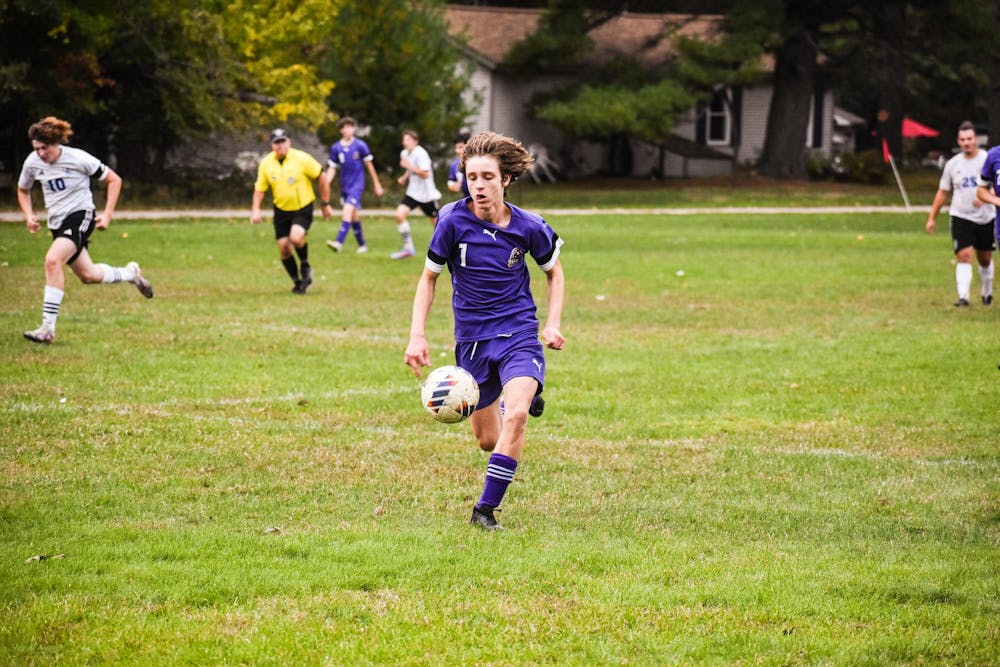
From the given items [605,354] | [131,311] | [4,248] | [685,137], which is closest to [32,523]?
[605,354]

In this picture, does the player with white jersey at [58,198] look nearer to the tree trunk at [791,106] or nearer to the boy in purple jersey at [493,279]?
the boy in purple jersey at [493,279]

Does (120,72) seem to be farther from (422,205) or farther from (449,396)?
(449,396)

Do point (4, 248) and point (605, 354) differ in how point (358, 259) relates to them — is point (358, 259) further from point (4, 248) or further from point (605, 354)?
point (605, 354)

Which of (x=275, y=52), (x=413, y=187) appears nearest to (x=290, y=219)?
(x=413, y=187)

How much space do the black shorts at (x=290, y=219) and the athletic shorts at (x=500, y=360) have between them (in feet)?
33.9

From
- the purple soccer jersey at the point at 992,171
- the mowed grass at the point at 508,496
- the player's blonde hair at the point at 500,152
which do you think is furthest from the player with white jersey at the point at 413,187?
the player's blonde hair at the point at 500,152

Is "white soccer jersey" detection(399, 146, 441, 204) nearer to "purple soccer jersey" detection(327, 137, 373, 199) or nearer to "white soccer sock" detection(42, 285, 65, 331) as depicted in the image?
"purple soccer jersey" detection(327, 137, 373, 199)

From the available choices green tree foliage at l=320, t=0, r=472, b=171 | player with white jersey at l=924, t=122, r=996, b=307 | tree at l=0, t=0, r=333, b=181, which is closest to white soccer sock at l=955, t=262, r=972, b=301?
player with white jersey at l=924, t=122, r=996, b=307

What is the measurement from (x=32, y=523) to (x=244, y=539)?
1.14 metres

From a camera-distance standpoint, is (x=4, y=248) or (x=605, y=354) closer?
(x=605, y=354)

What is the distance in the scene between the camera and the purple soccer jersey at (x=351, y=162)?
78.1 feet

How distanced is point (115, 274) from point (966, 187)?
10.2m

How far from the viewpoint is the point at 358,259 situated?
913 inches

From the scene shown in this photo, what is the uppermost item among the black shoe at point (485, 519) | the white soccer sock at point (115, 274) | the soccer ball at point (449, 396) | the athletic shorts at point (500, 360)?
the athletic shorts at point (500, 360)
